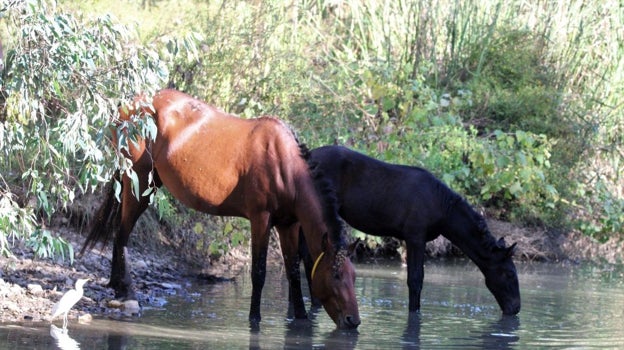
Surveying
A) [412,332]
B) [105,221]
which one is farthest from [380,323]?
[105,221]

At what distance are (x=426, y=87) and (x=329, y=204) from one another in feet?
22.0

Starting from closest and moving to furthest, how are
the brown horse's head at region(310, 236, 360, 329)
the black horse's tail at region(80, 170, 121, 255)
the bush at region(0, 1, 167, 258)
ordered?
the bush at region(0, 1, 167, 258), the brown horse's head at region(310, 236, 360, 329), the black horse's tail at region(80, 170, 121, 255)

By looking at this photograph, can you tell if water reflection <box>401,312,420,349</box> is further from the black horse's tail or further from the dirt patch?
the black horse's tail

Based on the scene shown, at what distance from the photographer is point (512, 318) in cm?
1006

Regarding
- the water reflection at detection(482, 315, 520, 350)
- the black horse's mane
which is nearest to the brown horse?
the water reflection at detection(482, 315, 520, 350)

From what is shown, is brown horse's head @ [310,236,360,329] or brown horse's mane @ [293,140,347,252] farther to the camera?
brown horse's mane @ [293,140,347,252]

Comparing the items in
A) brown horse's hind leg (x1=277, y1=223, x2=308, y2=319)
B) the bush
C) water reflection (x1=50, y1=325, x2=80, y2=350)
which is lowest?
water reflection (x1=50, y1=325, x2=80, y2=350)

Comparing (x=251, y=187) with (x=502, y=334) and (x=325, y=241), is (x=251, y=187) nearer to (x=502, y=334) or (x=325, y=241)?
(x=325, y=241)

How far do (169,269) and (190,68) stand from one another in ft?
8.82

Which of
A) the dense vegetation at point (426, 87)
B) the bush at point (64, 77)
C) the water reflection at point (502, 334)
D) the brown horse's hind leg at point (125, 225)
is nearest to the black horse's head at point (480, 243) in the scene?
the water reflection at point (502, 334)

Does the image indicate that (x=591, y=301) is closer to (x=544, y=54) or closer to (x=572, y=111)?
(x=572, y=111)

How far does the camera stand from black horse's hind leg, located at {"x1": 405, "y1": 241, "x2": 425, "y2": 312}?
10.2m

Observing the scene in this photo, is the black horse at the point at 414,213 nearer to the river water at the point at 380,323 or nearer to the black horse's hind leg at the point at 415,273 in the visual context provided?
the black horse's hind leg at the point at 415,273

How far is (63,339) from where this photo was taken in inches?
295
